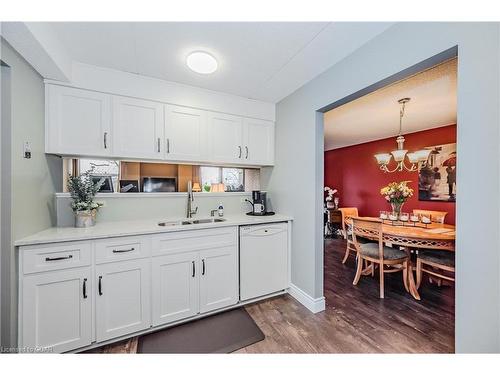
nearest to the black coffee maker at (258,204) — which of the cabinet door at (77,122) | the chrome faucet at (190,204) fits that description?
the chrome faucet at (190,204)

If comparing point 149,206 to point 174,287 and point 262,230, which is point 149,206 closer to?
point 174,287

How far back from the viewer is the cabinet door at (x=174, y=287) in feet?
5.72

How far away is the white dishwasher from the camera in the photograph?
215 centimetres

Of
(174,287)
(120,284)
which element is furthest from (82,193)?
(174,287)

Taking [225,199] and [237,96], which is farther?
[225,199]

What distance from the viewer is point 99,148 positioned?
74.7 inches

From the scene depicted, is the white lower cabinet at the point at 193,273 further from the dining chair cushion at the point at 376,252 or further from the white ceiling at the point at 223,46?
the dining chair cushion at the point at 376,252

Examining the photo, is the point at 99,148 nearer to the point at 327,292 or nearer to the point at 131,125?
the point at 131,125

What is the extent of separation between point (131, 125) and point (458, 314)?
275 cm

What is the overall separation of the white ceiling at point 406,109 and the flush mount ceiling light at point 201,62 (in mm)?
1923

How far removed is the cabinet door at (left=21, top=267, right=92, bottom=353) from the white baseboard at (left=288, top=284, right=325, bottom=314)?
1880 mm

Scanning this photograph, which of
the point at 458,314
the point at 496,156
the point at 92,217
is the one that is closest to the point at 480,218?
the point at 496,156

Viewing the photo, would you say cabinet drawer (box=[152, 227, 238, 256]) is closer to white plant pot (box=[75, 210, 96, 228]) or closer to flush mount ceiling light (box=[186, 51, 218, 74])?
white plant pot (box=[75, 210, 96, 228])

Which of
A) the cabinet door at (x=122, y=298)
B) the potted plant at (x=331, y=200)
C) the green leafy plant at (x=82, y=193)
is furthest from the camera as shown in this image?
the potted plant at (x=331, y=200)
